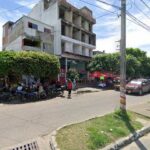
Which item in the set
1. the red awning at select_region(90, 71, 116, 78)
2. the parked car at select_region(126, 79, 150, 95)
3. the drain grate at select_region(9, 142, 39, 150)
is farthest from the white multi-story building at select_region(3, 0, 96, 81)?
the drain grate at select_region(9, 142, 39, 150)

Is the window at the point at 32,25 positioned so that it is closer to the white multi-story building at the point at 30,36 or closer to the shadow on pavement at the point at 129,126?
the white multi-story building at the point at 30,36

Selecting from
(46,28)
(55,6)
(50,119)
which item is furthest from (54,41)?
(50,119)

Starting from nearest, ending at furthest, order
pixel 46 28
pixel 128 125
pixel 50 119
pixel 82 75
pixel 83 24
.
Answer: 1. pixel 128 125
2. pixel 50 119
3. pixel 46 28
4. pixel 82 75
5. pixel 83 24

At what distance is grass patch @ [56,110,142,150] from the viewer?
7.80m

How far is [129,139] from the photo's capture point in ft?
29.2

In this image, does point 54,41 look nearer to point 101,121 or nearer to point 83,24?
point 83,24

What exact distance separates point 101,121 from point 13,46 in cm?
2874

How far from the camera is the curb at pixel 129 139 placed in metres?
8.00

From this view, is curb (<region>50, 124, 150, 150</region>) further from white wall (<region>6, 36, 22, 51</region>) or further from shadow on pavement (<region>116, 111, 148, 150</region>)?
white wall (<region>6, 36, 22, 51</region>)

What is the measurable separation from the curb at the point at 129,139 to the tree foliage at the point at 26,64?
12888 millimetres

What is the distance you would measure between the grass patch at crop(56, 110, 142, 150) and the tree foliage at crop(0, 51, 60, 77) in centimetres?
1105

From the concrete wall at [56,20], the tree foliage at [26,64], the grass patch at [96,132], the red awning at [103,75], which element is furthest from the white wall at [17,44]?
the grass patch at [96,132]

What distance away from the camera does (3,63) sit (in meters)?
20.4

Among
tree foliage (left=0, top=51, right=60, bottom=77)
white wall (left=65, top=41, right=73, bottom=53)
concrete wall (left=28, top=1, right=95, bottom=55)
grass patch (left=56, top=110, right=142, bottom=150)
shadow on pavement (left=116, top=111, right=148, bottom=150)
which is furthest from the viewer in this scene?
white wall (left=65, top=41, right=73, bottom=53)
